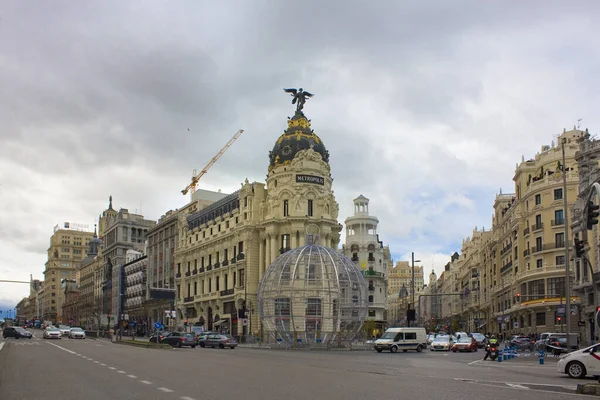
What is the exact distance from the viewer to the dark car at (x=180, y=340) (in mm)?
55125

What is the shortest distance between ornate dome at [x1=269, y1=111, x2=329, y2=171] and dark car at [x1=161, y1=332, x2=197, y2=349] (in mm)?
28162

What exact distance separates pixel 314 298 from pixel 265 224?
27.0 m

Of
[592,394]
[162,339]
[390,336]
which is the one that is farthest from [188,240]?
[592,394]

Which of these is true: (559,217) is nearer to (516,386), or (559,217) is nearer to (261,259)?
(261,259)

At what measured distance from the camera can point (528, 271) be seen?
7081 cm

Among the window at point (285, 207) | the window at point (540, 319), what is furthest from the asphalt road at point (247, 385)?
the window at point (285, 207)

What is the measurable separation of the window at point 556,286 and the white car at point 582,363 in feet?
158

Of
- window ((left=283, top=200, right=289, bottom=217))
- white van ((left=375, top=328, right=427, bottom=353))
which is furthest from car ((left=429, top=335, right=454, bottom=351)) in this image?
window ((left=283, top=200, right=289, bottom=217))

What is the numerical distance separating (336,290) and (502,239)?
42.9 m

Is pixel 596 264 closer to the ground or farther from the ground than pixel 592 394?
farther from the ground

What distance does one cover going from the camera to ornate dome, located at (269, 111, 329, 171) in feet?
259

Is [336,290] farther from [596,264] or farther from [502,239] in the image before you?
[502,239]

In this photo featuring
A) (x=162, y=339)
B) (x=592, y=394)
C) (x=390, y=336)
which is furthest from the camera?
(x=162, y=339)

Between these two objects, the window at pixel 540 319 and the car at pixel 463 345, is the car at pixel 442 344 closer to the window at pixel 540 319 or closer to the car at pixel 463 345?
the car at pixel 463 345
